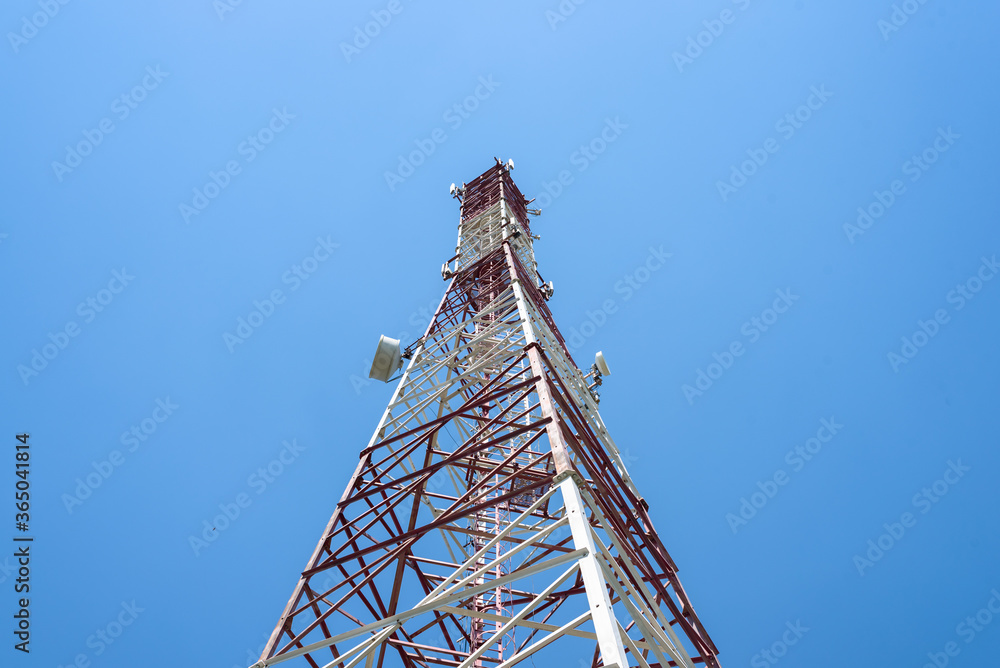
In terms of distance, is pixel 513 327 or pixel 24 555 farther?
pixel 24 555

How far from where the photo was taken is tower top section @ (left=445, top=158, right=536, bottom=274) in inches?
703

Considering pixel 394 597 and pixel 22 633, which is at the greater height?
pixel 22 633

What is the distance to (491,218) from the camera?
779 inches

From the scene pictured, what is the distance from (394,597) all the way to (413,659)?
0.94m

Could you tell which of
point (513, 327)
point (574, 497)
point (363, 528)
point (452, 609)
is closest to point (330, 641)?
point (452, 609)

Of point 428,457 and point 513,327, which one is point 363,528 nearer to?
point 428,457

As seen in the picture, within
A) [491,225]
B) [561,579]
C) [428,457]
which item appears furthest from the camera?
[491,225]

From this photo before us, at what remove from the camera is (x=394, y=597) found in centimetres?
811

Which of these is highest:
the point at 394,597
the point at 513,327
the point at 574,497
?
the point at 513,327

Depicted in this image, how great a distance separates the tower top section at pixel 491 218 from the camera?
17.9 meters

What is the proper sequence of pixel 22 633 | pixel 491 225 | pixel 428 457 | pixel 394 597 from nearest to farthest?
pixel 394 597 → pixel 428 457 → pixel 22 633 → pixel 491 225

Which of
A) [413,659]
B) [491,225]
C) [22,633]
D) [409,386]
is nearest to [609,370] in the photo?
[409,386]

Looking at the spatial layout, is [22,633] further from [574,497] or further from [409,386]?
[574,497]

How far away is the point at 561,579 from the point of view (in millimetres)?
5770
